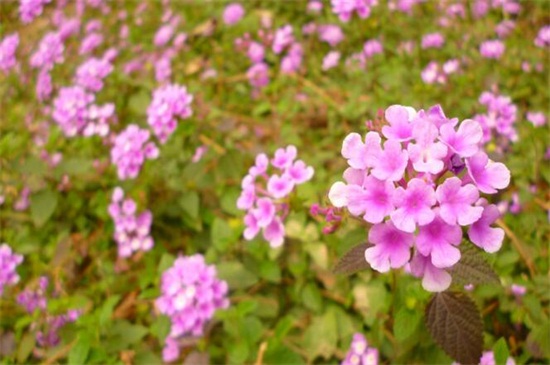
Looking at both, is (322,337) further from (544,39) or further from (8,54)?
(8,54)

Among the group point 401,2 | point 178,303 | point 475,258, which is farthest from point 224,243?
point 401,2

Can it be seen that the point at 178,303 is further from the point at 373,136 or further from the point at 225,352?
the point at 373,136

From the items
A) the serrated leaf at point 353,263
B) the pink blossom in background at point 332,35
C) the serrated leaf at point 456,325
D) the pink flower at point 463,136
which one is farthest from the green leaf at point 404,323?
the pink blossom in background at point 332,35

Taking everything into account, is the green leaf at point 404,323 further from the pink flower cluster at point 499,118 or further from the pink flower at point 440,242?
the pink flower cluster at point 499,118

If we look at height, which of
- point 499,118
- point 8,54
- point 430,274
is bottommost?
point 499,118

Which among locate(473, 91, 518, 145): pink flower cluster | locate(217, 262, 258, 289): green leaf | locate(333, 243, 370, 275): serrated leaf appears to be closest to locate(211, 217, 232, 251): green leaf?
locate(217, 262, 258, 289): green leaf

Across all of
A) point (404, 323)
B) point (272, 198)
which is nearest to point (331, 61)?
point (272, 198)
